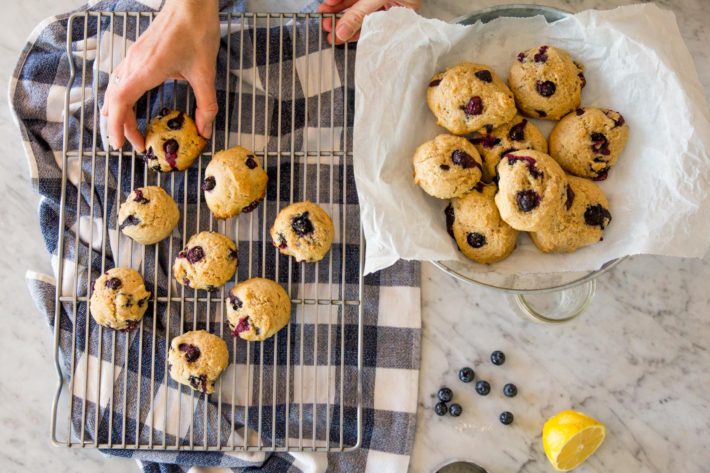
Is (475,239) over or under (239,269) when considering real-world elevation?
over

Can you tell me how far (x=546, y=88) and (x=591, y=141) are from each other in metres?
0.16

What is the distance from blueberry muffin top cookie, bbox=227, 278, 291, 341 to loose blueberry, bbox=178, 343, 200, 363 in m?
0.10

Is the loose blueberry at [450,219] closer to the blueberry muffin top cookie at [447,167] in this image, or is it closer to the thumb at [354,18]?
the blueberry muffin top cookie at [447,167]

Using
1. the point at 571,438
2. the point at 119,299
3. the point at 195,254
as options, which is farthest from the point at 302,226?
the point at 571,438

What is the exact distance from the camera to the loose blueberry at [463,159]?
1.53 m

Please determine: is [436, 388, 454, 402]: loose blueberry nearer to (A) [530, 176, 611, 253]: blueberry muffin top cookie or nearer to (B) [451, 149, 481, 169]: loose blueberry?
(A) [530, 176, 611, 253]: blueberry muffin top cookie

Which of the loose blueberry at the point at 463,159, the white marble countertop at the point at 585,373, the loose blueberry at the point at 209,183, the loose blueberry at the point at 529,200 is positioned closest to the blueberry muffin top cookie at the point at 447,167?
the loose blueberry at the point at 463,159

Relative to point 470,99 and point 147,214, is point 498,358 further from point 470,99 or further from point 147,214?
point 147,214

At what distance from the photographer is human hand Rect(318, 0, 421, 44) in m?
1.76

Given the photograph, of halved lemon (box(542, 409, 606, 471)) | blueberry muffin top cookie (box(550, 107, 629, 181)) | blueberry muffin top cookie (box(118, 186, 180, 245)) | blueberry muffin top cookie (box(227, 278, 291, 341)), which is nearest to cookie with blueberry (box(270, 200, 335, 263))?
blueberry muffin top cookie (box(227, 278, 291, 341))

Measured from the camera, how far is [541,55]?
5.14 ft

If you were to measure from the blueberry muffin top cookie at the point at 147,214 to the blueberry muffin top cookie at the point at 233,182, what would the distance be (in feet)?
0.35

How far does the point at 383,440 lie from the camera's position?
1.83m

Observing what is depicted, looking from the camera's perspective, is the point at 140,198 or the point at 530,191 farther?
the point at 140,198
